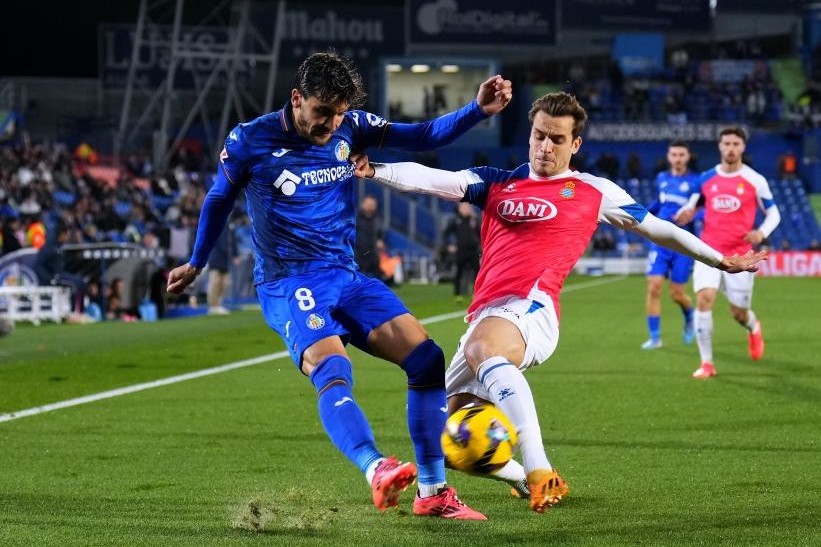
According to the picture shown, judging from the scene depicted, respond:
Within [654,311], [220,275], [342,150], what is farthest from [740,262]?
[220,275]

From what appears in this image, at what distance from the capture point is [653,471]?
7.47m

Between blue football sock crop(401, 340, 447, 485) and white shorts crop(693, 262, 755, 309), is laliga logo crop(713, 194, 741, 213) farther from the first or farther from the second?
blue football sock crop(401, 340, 447, 485)

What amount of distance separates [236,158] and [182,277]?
0.64 metres

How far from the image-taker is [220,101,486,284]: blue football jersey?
6270 millimetres

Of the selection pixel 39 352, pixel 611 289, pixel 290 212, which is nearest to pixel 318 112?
pixel 290 212

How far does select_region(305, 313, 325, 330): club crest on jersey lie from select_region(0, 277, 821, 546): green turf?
0.84 m

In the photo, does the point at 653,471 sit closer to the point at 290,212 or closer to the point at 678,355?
the point at 290,212

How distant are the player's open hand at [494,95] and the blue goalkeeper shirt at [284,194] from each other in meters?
0.67

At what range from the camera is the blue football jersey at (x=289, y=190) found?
6.27 metres

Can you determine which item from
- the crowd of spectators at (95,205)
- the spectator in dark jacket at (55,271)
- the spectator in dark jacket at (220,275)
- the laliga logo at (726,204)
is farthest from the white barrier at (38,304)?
the laliga logo at (726,204)

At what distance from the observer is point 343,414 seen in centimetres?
580

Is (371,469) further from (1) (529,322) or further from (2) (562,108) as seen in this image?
(2) (562,108)

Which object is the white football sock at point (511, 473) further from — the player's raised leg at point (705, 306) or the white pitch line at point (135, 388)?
the player's raised leg at point (705, 306)

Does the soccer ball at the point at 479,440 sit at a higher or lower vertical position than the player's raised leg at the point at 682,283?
higher
